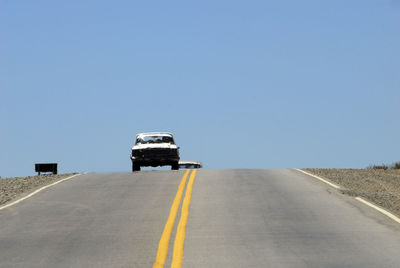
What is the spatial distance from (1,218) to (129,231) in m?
4.23

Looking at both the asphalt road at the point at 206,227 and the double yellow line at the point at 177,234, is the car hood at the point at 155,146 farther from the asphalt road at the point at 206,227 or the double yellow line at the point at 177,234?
the double yellow line at the point at 177,234

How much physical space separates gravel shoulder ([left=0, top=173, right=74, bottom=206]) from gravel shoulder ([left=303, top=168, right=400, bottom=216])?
31.2 feet

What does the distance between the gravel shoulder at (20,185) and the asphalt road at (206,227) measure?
96cm

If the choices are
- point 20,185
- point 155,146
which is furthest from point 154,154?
point 20,185

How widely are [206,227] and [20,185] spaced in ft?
39.7

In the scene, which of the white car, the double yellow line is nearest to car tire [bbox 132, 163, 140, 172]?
the white car

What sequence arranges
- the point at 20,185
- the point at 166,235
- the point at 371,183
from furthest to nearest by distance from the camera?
the point at 371,183, the point at 20,185, the point at 166,235

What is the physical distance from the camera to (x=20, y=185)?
2470 cm

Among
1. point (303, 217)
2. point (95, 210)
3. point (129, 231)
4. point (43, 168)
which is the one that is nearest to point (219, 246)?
point (129, 231)

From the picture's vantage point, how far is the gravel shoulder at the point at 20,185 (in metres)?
21.6

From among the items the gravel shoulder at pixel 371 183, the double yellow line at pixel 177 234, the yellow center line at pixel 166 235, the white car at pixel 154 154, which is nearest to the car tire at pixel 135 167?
the white car at pixel 154 154

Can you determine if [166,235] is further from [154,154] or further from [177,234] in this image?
[154,154]

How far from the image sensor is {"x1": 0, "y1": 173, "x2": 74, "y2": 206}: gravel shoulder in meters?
21.6

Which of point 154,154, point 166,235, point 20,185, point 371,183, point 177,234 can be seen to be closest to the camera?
point 166,235
